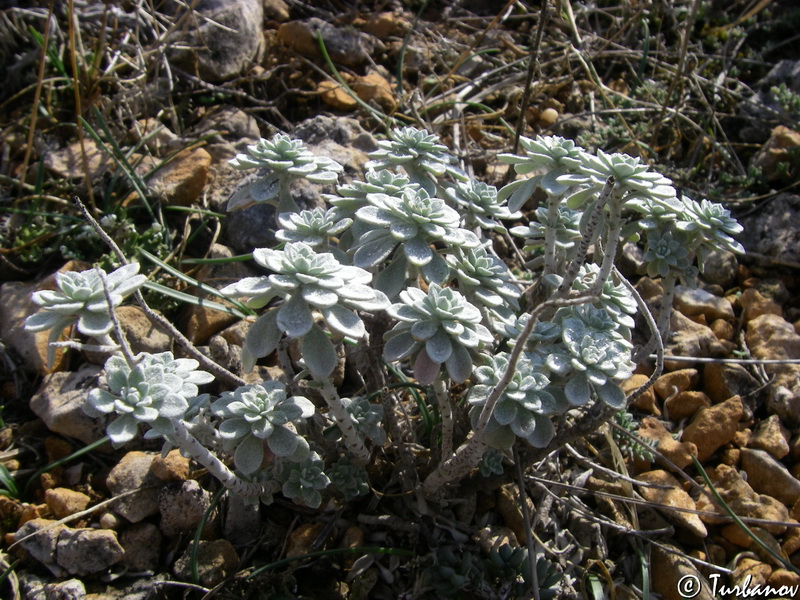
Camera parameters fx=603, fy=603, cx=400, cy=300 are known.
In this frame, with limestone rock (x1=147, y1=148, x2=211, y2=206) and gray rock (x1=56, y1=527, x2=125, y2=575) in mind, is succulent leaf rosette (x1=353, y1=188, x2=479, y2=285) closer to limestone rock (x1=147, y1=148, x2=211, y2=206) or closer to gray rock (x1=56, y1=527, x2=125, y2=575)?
gray rock (x1=56, y1=527, x2=125, y2=575)

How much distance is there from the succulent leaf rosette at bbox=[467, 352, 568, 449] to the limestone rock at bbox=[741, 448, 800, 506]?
1287mm

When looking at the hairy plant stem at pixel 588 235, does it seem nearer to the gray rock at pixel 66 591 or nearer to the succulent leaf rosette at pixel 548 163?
the succulent leaf rosette at pixel 548 163

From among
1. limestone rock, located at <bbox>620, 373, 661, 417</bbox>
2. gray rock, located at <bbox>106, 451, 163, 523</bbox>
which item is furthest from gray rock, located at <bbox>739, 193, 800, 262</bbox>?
gray rock, located at <bbox>106, 451, 163, 523</bbox>

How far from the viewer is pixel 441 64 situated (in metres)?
3.78

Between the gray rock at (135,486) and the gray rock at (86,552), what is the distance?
11 cm

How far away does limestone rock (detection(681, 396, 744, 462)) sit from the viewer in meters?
2.44

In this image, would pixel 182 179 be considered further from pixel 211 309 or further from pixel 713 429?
pixel 713 429

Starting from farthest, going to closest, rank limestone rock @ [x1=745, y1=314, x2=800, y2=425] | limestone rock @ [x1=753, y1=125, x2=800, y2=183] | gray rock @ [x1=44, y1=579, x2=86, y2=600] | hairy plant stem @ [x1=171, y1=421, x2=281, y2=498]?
limestone rock @ [x1=753, y1=125, x2=800, y2=183] → limestone rock @ [x1=745, y1=314, x2=800, y2=425] → gray rock @ [x1=44, y1=579, x2=86, y2=600] → hairy plant stem @ [x1=171, y1=421, x2=281, y2=498]

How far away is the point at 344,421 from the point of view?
1.68 m

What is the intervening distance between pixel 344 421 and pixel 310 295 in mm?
472

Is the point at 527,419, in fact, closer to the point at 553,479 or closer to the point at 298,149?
the point at 553,479

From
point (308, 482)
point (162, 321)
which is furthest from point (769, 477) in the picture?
point (162, 321)

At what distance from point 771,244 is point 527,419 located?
2.26m

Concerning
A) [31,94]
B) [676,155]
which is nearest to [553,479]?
[676,155]
